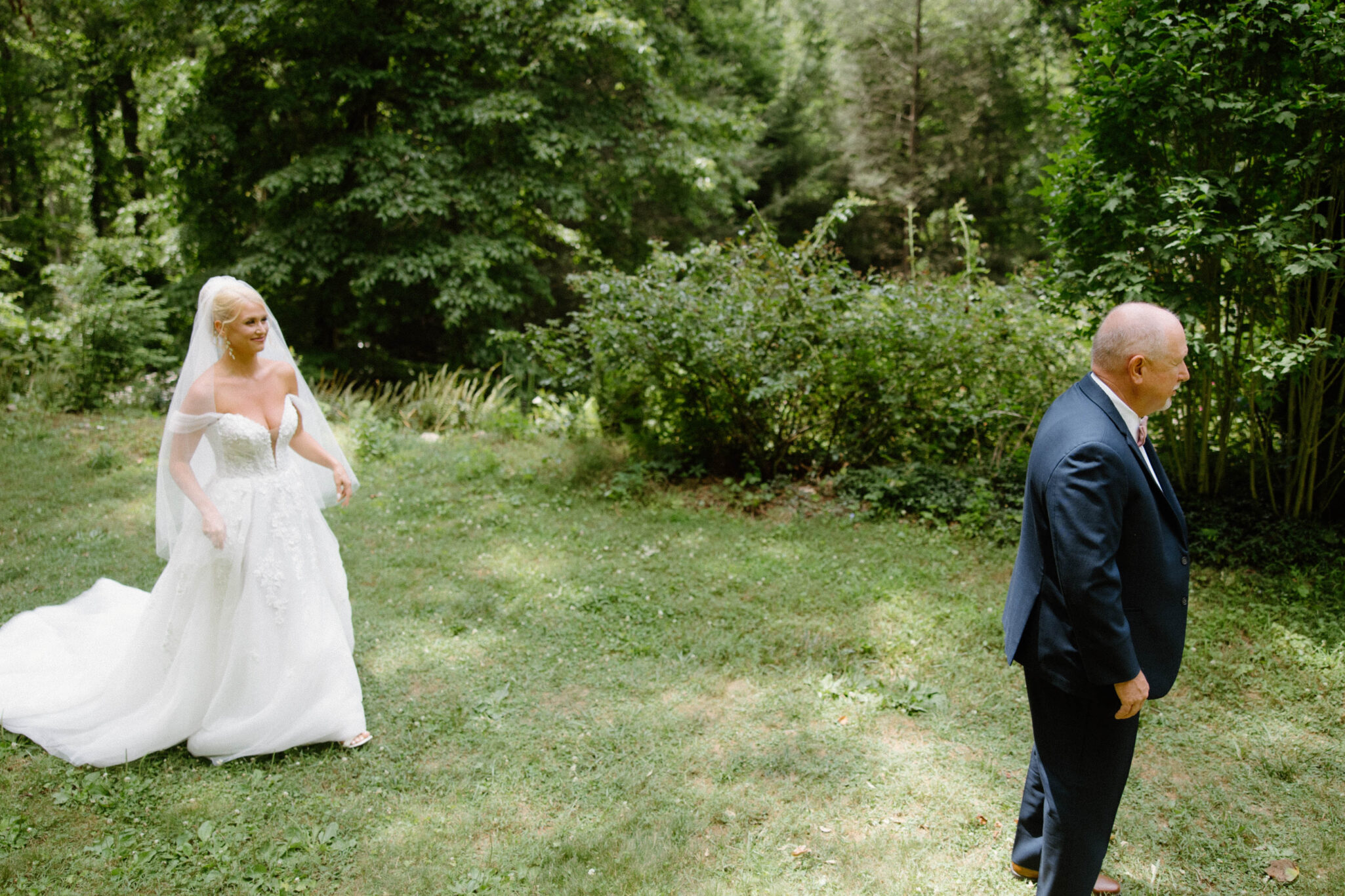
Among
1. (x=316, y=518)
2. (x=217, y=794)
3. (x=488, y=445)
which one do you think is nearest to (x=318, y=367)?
(x=488, y=445)

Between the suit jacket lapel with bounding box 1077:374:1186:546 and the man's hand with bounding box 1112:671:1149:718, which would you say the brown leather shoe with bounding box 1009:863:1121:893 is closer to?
the man's hand with bounding box 1112:671:1149:718

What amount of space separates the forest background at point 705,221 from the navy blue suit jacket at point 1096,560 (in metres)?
3.07

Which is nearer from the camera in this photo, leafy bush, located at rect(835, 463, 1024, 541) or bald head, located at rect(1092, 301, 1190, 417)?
bald head, located at rect(1092, 301, 1190, 417)

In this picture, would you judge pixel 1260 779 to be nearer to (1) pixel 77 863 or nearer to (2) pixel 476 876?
(2) pixel 476 876

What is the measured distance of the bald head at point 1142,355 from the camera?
224 centimetres

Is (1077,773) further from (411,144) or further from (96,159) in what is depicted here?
(96,159)

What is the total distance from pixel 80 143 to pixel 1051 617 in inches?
1030

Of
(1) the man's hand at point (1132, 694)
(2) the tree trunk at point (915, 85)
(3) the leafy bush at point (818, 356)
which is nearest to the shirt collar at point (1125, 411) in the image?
(1) the man's hand at point (1132, 694)

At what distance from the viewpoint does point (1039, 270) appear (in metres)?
6.40

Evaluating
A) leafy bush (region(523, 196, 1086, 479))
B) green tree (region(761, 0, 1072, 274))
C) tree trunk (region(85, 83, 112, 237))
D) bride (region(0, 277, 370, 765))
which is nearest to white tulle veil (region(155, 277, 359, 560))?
bride (region(0, 277, 370, 765))

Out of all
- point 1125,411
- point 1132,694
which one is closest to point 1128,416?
point 1125,411

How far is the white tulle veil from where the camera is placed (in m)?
3.80

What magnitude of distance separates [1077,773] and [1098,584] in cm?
68

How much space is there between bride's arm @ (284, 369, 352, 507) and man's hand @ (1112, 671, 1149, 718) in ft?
11.9
